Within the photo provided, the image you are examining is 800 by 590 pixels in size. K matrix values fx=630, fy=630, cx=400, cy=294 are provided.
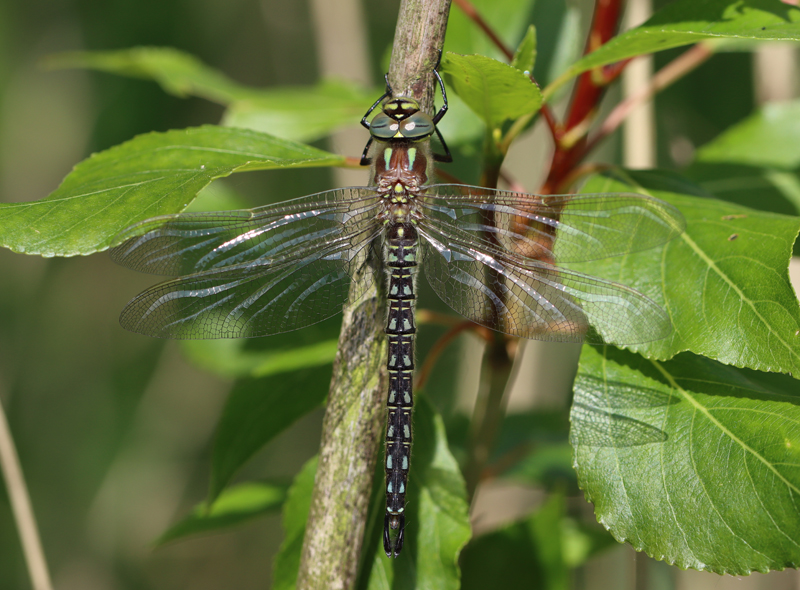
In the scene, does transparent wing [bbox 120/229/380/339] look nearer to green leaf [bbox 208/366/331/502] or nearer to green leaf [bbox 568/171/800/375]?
green leaf [bbox 208/366/331/502]

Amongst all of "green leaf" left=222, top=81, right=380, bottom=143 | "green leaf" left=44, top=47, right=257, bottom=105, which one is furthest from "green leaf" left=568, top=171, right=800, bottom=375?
"green leaf" left=44, top=47, right=257, bottom=105

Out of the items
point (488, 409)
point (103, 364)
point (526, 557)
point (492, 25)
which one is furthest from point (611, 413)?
point (103, 364)

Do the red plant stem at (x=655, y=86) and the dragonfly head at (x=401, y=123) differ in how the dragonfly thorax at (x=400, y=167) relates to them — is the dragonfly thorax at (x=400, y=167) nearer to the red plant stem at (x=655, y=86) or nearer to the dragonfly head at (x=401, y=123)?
the dragonfly head at (x=401, y=123)

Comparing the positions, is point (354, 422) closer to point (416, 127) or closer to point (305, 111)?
point (416, 127)

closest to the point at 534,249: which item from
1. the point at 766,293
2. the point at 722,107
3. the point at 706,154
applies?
the point at 766,293

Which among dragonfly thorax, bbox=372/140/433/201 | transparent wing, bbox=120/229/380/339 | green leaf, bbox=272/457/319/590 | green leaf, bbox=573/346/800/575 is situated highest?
dragonfly thorax, bbox=372/140/433/201

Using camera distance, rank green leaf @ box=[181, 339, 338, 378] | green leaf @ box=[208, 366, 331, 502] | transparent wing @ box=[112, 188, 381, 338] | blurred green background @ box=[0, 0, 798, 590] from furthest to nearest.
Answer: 1. blurred green background @ box=[0, 0, 798, 590]
2. green leaf @ box=[181, 339, 338, 378]
3. green leaf @ box=[208, 366, 331, 502]
4. transparent wing @ box=[112, 188, 381, 338]
